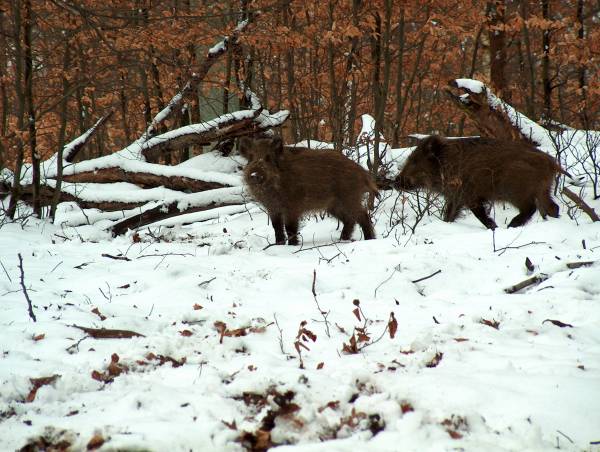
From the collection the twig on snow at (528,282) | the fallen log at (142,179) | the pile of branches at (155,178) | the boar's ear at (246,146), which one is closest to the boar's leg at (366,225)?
the boar's ear at (246,146)

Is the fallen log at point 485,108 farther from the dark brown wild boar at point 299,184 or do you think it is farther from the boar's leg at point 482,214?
the dark brown wild boar at point 299,184

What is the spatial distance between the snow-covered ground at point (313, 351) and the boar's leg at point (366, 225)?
145 cm

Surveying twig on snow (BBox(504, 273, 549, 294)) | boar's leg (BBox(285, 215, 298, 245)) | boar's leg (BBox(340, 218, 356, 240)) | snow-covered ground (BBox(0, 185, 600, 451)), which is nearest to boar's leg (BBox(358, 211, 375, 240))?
boar's leg (BBox(340, 218, 356, 240))

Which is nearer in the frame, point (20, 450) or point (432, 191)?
point (20, 450)

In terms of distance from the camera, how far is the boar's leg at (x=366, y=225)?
643 centimetres

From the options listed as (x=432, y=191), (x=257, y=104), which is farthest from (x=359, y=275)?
(x=257, y=104)

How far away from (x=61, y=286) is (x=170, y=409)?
238 cm

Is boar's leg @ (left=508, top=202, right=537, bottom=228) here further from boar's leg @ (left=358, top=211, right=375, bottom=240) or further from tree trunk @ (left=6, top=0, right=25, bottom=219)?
tree trunk @ (left=6, top=0, right=25, bottom=219)

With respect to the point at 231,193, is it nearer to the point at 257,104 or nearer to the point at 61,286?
the point at 257,104

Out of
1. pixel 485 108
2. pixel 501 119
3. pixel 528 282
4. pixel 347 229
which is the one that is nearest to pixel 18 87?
pixel 347 229

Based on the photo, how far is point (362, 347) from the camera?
2789 millimetres

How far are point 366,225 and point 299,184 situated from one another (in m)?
1.03

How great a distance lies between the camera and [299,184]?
6.17m

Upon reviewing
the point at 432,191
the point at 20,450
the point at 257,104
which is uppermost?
the point at 257,104
